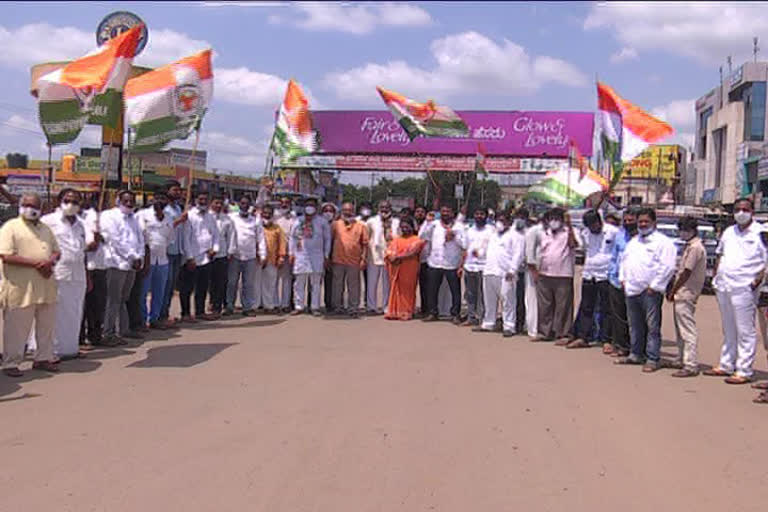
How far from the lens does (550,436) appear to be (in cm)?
530

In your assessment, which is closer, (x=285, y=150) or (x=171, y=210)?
(x=171, y=210)

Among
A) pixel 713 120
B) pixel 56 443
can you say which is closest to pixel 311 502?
pixel 56 443

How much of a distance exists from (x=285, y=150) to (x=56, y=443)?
358 inches

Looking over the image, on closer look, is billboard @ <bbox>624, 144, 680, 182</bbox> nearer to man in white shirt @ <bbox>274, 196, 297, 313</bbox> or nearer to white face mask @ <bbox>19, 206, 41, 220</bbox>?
man in white shirt @ <bbox>274, 196, 297, 313</bbox>

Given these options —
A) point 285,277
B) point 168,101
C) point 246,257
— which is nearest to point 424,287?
point 285,277

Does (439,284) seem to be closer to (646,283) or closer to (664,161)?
(646,283)

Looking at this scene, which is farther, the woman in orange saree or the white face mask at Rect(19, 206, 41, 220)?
the woman in orange saree

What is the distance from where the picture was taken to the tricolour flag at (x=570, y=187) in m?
15.0

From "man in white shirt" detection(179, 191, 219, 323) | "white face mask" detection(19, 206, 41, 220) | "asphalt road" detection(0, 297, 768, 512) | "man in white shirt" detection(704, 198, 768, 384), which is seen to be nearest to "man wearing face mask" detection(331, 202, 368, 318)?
"man in white shirt" detection(179, 191, 219, 323)

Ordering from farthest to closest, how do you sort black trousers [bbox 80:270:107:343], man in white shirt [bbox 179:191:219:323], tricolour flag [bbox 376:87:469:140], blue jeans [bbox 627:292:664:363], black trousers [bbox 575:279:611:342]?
tricolour flag [bbox 376:87:469:140], man in white shirt [bbox 179:191:219:323], black trousers [bbox 575:279:611:342], black trousers [bbox 80:270:107:343], blue jeans [bbox 627:292:664:363]

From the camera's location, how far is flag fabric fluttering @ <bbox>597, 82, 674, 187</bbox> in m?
9.41

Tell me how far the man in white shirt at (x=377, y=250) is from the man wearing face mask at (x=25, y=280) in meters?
5.76

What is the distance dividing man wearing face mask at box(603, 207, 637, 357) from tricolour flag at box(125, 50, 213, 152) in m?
5.67

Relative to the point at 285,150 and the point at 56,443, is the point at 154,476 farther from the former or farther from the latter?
the point at 285,150
